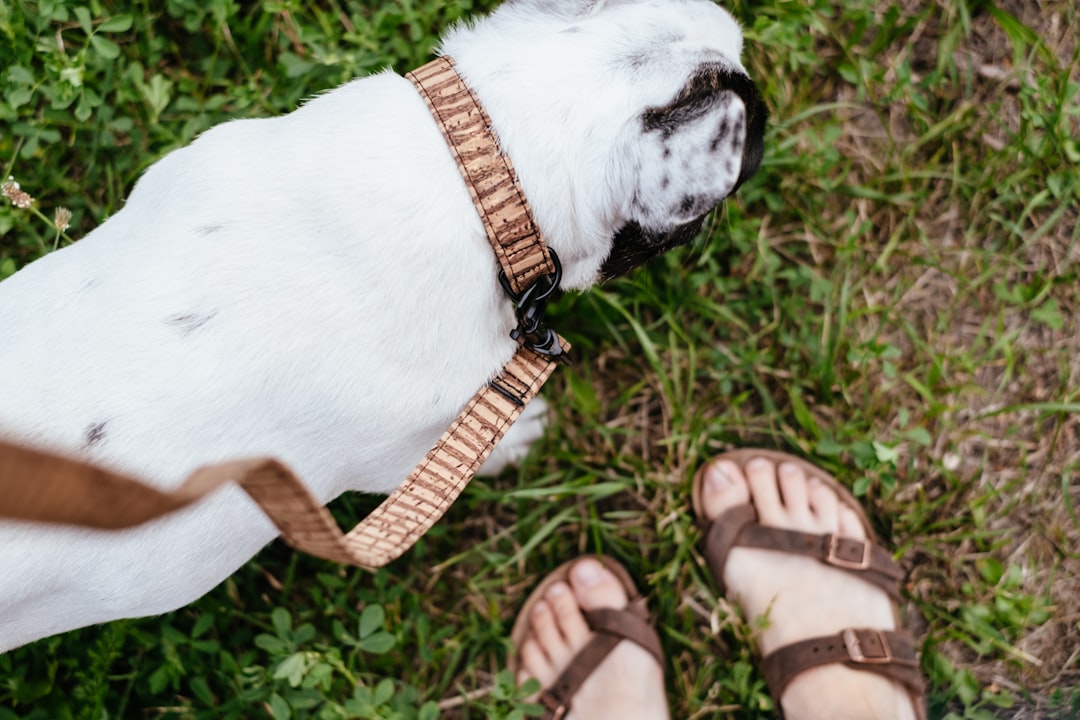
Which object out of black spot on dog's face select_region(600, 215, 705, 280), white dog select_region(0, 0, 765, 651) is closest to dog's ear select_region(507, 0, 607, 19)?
white dog select_region(0, 0, 765, 651)

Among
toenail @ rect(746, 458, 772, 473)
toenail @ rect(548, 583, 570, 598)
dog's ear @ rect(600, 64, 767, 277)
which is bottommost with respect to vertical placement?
toenail @ rect(548, 583, 570, 598)

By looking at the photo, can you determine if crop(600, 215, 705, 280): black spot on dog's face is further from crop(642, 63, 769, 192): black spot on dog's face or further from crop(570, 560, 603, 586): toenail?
crop(570, 560, 603, 586): toenail

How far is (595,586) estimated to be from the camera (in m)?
2.97

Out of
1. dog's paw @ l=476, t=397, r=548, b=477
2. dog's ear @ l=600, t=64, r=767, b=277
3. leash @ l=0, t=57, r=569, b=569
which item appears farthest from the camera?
dog's paw @ l=476, t=397, r=548, b=477

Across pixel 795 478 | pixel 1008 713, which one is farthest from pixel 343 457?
pixel 1008 713

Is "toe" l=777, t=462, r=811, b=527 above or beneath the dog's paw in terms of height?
beneath

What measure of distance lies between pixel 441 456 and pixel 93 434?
742mm

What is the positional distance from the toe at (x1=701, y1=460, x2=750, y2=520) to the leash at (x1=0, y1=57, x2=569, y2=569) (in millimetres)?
1130

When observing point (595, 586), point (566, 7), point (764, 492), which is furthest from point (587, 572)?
point (566, 7)

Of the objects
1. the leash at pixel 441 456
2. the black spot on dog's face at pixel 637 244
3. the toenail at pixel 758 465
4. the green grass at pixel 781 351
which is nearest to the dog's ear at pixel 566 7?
the leash at pixel 441 456

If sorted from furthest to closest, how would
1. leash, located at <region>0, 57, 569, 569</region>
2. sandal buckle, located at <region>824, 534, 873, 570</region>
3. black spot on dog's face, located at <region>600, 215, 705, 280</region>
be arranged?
1. sandal buckle, located at <region>824, 534, 873, 570</region>
2. black spot on dog's face, located at <region>600, 215, 705, 280</region>
3. leash, located at <region>0, 57, 569, 569</region>

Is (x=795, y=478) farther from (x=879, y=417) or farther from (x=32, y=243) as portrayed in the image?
(x=32, y=243)

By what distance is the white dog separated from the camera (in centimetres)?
169

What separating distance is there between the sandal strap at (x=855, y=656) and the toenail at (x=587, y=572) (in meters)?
0.68
